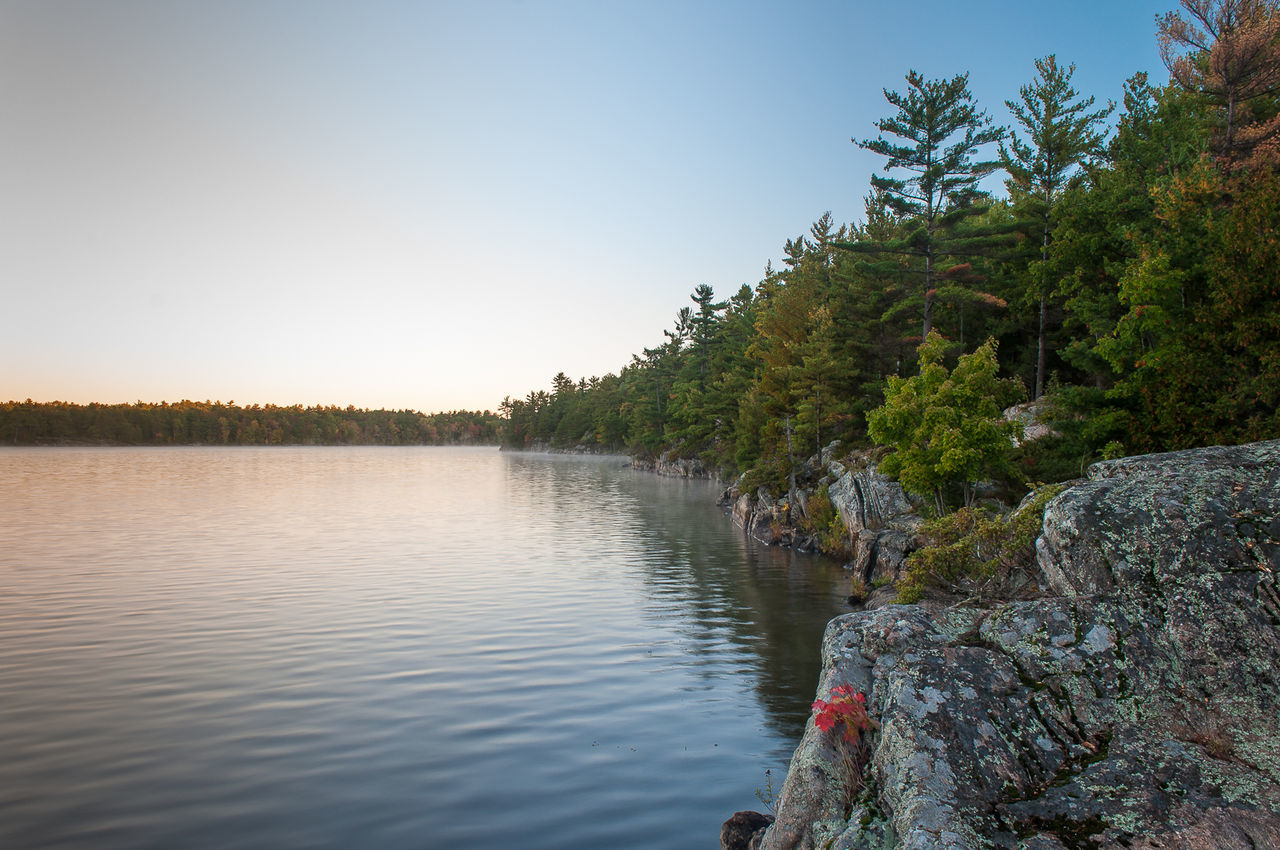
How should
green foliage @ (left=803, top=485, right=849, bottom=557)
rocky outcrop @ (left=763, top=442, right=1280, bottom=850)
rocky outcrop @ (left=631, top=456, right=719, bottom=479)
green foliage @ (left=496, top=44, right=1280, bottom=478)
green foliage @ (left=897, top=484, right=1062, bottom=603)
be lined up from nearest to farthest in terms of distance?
rocky outcrop @ (left=763, top=442, right=1280, bottom=850)
green foliage @ (left=897, top=484, right=1062, bottom=603)
green foliage @ (left=496, top=44, right=1280, bottom=478)
green foliage @ (left=803, top=485, right=849, bottom=557)
rocky outcrop @ (left=631, top=456, right=719, bottom=479)

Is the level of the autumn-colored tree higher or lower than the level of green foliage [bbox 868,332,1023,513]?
higher

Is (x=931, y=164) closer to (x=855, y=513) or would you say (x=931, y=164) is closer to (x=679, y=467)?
(x=855, y=513)

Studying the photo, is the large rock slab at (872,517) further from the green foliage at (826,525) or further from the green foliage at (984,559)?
the green foliage at (984,559)

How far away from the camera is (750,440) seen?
5306 cm

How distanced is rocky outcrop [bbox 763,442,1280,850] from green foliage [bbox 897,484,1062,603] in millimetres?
3834

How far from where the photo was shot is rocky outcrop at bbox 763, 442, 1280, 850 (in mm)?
5137

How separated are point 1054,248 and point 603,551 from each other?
25.6 meters

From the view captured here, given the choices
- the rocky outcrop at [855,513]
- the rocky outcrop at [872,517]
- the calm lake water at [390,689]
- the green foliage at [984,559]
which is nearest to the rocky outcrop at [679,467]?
the rocky outcrop at [855,513]

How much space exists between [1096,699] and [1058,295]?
33.8m

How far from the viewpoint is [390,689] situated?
13.0m

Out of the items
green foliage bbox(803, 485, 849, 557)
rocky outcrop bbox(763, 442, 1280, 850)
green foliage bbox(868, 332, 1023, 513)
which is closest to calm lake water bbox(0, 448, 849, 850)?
green foliage bbox(803, 485, 849, 557)

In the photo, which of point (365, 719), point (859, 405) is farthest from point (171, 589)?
point (859, 405)

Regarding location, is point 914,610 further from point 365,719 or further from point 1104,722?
point 365,719

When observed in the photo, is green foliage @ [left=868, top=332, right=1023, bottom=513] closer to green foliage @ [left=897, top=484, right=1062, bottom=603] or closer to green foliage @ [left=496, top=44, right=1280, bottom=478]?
green foliage @ [left=496, top=44, right=1280, bottom=478]
